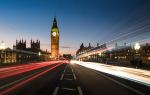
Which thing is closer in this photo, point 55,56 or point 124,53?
point 124,53

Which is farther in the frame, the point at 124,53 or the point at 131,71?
the point at 124,53

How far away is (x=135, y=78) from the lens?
19.6 metres

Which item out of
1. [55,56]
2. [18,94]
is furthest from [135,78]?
[55,56]

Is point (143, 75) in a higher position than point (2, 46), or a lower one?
lower

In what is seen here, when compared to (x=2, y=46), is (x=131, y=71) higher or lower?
lower

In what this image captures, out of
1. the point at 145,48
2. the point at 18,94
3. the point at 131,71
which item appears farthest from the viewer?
the point at 145,48

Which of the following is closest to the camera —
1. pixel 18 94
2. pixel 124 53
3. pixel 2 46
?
pixel 18 94

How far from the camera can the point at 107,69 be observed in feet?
106

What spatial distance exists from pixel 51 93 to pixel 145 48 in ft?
391

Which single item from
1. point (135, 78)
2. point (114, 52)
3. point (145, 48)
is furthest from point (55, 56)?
point (135, 78)

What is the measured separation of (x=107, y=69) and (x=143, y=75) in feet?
47.3

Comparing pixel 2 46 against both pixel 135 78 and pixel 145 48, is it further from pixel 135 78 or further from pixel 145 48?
pixel 145 48

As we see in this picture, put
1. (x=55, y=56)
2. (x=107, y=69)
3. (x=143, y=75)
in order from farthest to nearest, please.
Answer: (x=55, y=56) → (x=107, y=69) → (x=143, y=75)

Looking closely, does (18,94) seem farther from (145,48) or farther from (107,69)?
(145,48)
